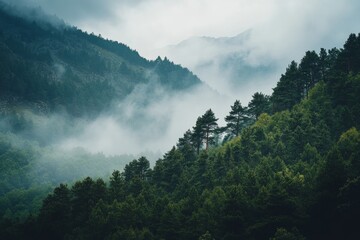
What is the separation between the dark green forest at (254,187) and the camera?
131 ft

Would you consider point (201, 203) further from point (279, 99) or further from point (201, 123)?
point (279, 99)

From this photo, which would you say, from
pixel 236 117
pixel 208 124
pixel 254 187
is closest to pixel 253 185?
pixel 254 187

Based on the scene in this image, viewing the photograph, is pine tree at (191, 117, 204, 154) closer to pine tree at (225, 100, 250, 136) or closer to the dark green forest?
the dark green forest

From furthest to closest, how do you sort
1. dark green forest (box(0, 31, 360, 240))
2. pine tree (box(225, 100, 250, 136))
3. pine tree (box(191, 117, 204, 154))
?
pine tree (box(225, 100, 250, 136)) → pine tree (box(191, 117, 204, 154)) → dark green forest (box(0, 31, 360, 240))

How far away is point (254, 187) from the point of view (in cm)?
4844

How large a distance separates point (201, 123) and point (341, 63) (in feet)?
113

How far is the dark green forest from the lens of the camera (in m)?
40.0

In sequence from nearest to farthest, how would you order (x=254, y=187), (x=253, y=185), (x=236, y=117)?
1. (x=254, y=187)
2. (x=253, y=185)
3. (x=236, y=117)

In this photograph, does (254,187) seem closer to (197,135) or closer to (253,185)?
(253,185)

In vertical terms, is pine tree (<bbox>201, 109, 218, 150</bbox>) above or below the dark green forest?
above

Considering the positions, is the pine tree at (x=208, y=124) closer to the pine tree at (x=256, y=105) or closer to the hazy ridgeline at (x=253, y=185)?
the hazy ridgeline at (x=253, y=185)

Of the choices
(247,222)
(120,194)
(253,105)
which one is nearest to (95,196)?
(120,194)

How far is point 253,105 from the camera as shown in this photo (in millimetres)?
95875

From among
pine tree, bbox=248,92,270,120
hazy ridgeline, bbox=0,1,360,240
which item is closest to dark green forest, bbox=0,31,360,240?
hazy ridgeline, bbox=0,1,360,240
